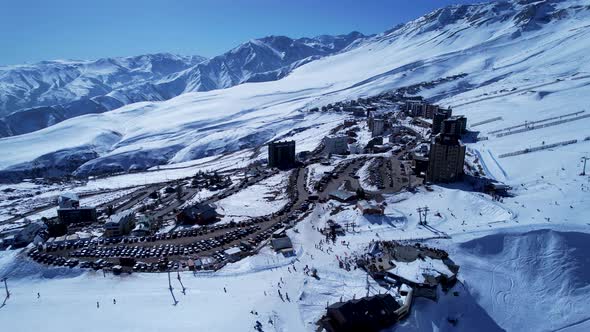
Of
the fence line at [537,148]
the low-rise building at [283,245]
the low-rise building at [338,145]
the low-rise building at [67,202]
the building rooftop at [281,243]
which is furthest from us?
the low-rise building at [338,145]

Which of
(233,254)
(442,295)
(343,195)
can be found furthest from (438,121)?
(233,254)

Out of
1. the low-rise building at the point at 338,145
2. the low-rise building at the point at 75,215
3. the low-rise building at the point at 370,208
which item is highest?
the low-rise building at the point at 338,145

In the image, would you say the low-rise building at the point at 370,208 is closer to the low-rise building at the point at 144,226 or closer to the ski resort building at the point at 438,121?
the low-rise building at the point at 144,226

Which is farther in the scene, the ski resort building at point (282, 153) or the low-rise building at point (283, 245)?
the ski resort building at point (282, 153)

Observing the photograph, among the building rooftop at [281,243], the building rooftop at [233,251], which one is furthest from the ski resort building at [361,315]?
the building rooftop at [233,251]

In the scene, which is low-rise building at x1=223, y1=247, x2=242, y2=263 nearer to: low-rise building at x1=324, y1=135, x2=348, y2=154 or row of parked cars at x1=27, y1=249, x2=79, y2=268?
row of parked cars at x1=27, y1=249, x2=79, y2=268

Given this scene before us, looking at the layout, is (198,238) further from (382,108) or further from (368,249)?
(382,108)

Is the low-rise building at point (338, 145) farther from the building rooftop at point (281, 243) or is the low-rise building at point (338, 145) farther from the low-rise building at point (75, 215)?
the building rooftop at point (281, 243)

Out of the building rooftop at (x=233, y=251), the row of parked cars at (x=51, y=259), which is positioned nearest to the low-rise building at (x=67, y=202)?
the row of parked cars at (x=51, y=259)

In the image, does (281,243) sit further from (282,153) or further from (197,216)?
(282,153)

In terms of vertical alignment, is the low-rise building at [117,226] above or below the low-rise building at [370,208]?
below

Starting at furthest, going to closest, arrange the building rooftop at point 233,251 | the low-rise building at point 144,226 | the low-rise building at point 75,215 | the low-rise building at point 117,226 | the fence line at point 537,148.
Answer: the fence line at point 537,148
the low-rise building at point 75,215
the low-rise building at point 144,226
the low-rise building at point 117,226
the building rooftop at point 233,251
